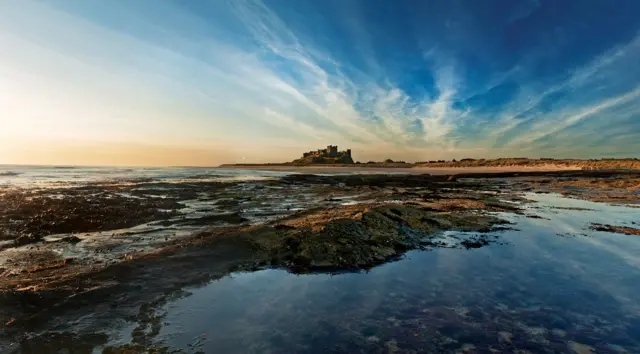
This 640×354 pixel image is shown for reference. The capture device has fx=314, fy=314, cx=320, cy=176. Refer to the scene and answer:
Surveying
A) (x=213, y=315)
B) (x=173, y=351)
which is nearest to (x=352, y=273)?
(x=213, y=315)

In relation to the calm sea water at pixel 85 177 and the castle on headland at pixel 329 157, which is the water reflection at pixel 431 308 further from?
the castle on headland at pixel 329 157

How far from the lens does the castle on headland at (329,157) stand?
158m

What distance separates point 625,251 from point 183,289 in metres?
12.4

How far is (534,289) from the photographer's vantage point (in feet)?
21.5

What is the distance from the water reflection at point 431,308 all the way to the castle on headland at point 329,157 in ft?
482

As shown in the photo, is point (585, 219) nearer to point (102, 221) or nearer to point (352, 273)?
point (352, 273)

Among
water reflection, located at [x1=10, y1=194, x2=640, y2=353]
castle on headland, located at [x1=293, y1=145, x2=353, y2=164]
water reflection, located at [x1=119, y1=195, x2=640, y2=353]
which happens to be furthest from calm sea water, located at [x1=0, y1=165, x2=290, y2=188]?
castle on headland, located at [x1=293, y1=145, x2=353, y2=164]

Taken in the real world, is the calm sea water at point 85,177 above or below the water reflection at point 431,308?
below

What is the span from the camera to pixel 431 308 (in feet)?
18.8

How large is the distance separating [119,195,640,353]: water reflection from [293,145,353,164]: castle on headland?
147 meters

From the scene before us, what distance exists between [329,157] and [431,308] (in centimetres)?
15842

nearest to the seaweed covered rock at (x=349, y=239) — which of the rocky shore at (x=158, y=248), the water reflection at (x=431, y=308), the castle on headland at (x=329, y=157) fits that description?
the rocky shore at (x=158, y=248)

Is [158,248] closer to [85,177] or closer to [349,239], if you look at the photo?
[349,239]

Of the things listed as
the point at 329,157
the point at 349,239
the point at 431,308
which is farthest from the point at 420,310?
the point at 329,157
